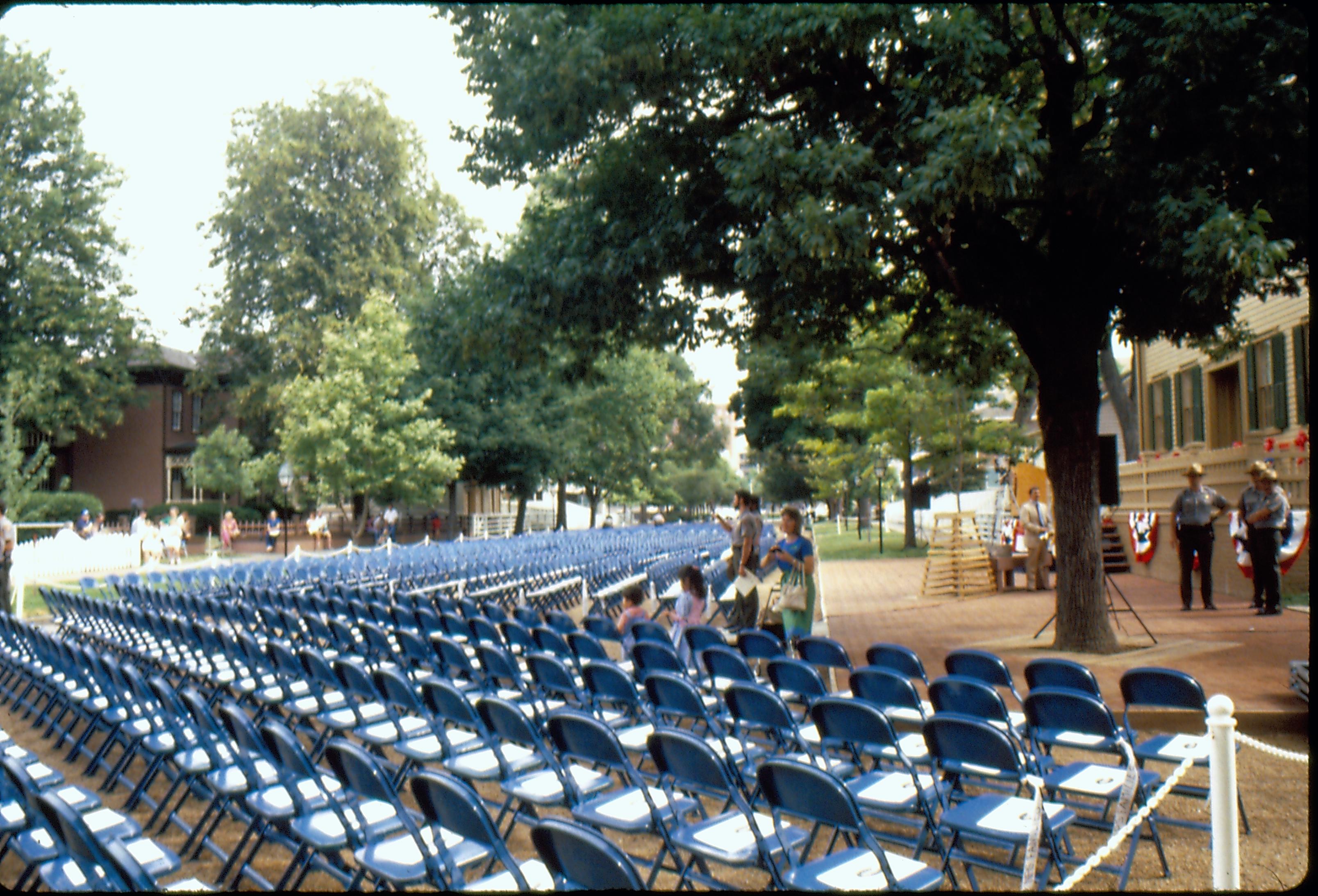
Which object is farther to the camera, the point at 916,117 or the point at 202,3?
the point at 916,117

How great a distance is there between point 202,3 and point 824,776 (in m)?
4.28

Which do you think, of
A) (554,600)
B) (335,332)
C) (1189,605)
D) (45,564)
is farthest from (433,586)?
(335,332)

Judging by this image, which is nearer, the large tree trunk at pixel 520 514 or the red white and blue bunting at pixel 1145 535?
the red white and blue bunting at pixel 1145 535

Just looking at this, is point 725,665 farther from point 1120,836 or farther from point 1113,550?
point 1113,550

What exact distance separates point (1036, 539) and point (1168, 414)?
22.4ft

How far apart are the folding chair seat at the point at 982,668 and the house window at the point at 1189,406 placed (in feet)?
54.8

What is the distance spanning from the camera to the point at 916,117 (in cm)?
812

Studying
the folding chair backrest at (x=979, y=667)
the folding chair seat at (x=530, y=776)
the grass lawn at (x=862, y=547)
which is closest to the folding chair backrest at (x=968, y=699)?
the folding chair backrest at (x=979, y=667)

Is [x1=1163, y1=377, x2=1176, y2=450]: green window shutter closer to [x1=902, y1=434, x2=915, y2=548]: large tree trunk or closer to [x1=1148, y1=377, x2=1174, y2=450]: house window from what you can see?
[x1=1148, y1=377, x2=1174, y2=450]: house window

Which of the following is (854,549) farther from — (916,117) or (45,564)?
(916,117)

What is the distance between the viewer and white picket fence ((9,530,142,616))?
23.0m

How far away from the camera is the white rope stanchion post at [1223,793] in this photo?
3541 millimetres

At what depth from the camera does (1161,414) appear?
23.1 metres

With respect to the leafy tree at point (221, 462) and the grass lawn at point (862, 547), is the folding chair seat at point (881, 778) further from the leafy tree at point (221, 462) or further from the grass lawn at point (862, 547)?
the leafy tree at point (221, 462)
